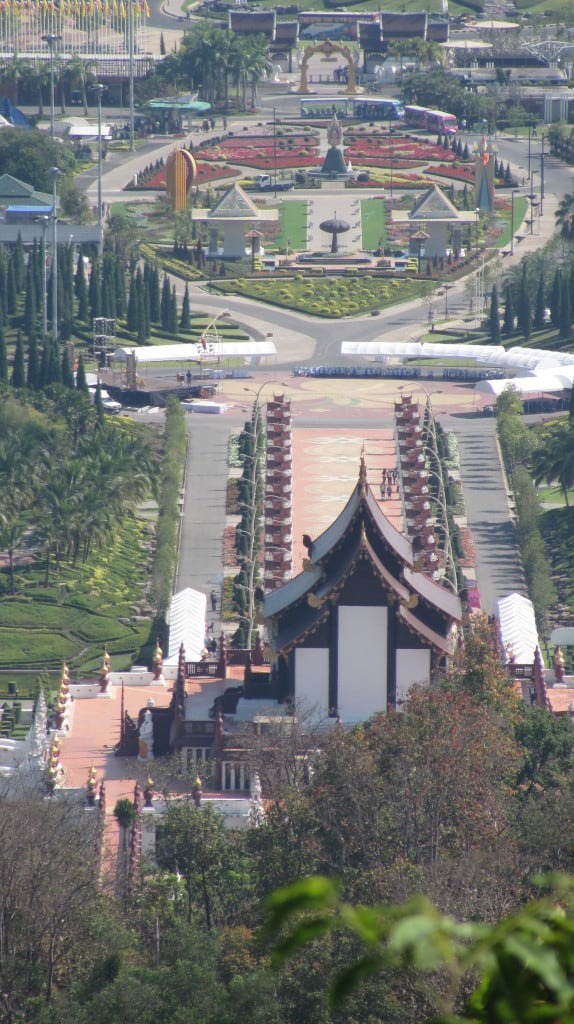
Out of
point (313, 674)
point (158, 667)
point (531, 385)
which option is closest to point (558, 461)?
point (531, 385)

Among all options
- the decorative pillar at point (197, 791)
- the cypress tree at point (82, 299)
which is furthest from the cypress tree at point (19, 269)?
the decorative pillar at point (197, 791)

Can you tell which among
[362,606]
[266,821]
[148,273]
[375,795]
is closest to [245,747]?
[362,606]

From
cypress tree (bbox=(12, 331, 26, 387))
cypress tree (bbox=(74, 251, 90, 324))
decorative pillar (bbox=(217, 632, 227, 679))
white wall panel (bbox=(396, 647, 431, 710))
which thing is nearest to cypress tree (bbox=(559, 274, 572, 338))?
cypress tree (bbox=(74, 251, 90, 324))

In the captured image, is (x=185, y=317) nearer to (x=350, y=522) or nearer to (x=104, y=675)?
(x=104, y=675)

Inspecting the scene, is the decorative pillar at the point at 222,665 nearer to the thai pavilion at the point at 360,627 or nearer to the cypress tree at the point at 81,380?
the thai pavilion at the point at 360,627

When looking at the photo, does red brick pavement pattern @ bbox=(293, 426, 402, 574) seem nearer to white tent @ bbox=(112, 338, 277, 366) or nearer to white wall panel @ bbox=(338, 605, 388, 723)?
white tent @ bbox=(112, 338, 277, 366)

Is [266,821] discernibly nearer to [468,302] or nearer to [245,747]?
[245,747]
